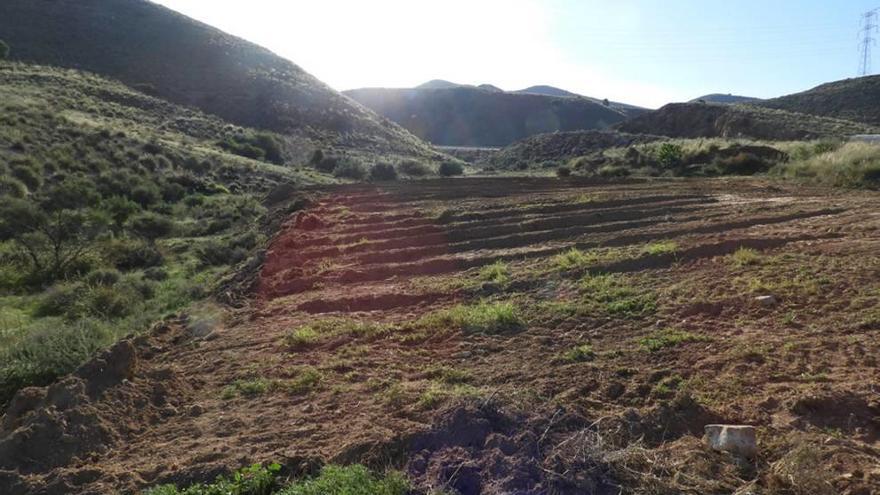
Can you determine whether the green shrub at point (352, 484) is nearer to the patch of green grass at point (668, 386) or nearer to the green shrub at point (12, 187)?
the patch of green grass at point (668, 386)

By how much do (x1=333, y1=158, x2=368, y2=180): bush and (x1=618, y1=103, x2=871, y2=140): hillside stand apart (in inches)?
957

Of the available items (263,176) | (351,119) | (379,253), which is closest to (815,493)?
(379,253)

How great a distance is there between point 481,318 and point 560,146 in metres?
45.6

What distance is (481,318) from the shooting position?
766 cm

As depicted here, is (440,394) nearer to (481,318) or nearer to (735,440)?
(481,318)

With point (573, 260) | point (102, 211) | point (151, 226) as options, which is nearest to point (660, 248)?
point (573, 260)

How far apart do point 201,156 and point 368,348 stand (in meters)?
28.9

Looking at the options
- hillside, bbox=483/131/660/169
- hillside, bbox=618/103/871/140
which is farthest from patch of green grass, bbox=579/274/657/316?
hillside, bbox=483/131/660/169

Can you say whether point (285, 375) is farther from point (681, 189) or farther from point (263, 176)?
point (263, 176)

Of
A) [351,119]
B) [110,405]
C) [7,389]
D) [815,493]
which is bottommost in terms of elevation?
[7,389]

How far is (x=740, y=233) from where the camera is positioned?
10820mm

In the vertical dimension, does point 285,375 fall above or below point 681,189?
below

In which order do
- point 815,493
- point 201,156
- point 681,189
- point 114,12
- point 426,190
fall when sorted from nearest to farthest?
point 815,493, point 681,189, point 426,190, point 201,156, point 114,12

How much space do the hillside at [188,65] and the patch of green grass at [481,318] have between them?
3929 centimetres
